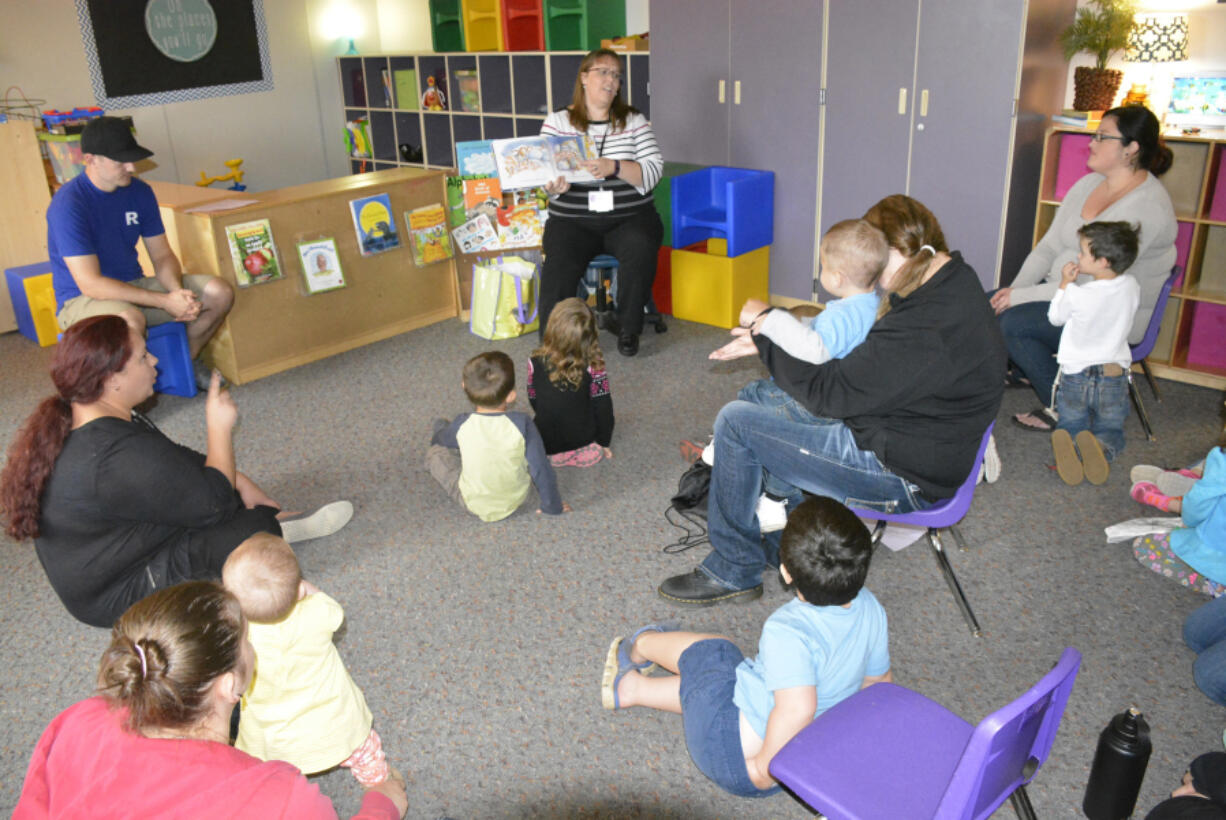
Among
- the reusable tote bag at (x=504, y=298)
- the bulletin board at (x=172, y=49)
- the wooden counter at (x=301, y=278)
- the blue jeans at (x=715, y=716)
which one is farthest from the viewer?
the bulletin board at (x=172, y=49)

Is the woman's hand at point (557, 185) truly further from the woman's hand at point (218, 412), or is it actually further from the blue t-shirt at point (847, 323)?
the blue t-shirt at point (847, 323)

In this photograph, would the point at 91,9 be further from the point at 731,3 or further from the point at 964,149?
the point at 964,149

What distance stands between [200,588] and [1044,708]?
4.48 ft

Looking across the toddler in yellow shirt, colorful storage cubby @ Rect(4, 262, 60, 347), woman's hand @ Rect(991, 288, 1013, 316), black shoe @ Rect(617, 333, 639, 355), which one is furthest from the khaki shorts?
woman's hand @ Rect(991, 288, 1013, 316)

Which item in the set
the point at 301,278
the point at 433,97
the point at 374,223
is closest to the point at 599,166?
the point at 374,223

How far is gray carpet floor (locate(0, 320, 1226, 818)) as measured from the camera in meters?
2.26

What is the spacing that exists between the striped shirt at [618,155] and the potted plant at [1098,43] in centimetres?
199

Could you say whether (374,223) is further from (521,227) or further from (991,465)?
(991,465)

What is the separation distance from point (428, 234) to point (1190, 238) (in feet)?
12.3

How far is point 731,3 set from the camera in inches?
205

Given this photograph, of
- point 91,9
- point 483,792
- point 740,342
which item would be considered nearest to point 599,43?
point 91,9

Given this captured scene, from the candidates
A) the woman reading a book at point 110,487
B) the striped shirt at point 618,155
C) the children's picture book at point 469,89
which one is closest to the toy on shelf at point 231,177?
the children's picture book at point 469,89

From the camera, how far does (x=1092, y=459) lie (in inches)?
137

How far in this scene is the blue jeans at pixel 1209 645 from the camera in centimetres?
234
